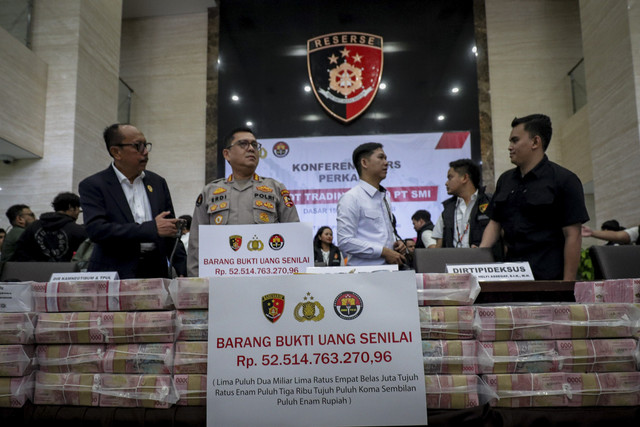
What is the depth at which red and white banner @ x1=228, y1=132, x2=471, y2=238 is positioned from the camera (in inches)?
248

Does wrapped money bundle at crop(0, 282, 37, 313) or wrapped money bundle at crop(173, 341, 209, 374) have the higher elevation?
wrapped money bundle at crop(0, 282, 37, 313)

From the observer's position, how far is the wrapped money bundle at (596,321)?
1201mm

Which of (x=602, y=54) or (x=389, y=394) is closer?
(x=389, y=394)

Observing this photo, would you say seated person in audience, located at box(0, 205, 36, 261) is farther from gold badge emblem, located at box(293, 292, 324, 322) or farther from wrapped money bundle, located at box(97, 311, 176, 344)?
gold badge emblem, located at box(293, 292, 324, 322)

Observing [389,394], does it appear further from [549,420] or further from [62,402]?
[62,402]

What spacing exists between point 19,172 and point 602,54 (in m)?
6.39

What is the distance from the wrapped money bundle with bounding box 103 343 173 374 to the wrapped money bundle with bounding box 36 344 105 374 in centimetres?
3

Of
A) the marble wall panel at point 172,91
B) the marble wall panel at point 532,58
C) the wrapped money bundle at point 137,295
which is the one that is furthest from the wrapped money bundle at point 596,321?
the marble wall panel at point 172,91

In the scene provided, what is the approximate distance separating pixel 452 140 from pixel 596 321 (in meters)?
5.45

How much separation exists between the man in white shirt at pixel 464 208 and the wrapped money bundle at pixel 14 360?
2.48 meters

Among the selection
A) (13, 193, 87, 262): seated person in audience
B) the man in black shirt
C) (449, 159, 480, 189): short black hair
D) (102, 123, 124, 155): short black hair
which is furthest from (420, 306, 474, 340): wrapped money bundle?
(13, 193, 87, 262): seated person in audience

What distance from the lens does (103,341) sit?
123 centimetres

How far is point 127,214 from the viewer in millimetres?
2184

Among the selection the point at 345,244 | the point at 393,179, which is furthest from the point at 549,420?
the point at 393,179
